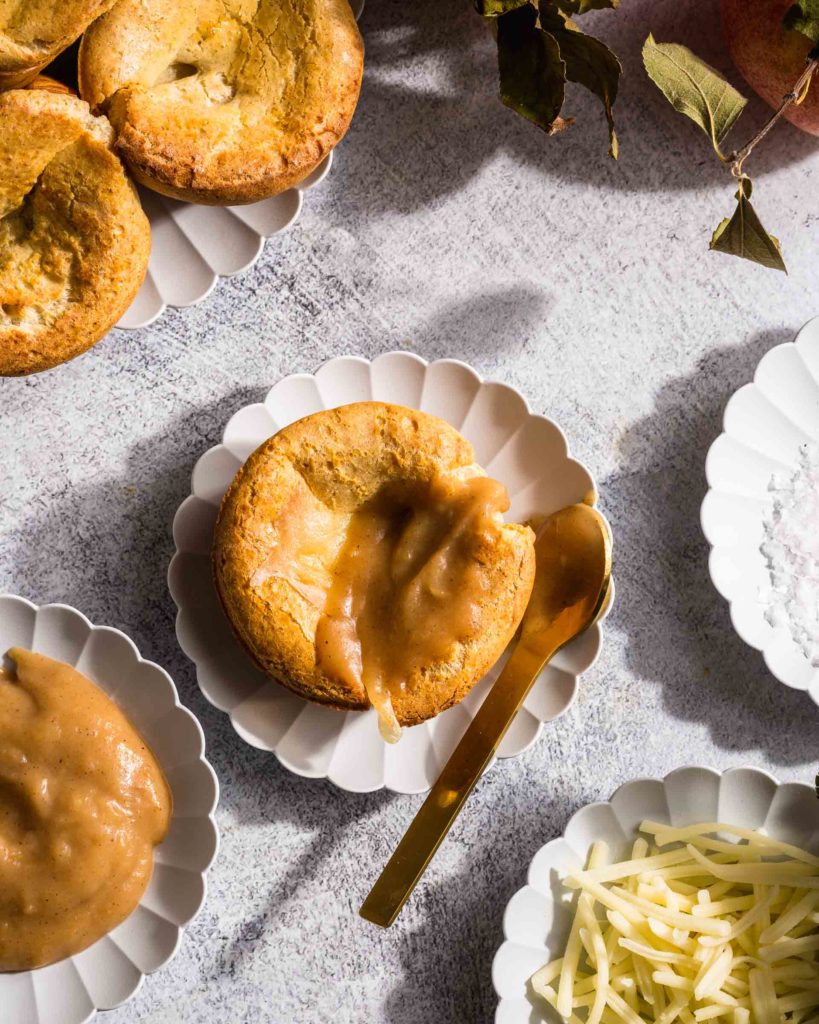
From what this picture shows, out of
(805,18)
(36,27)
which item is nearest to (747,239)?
(805,18)

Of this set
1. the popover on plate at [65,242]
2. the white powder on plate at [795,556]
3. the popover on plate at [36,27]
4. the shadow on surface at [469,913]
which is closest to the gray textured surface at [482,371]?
the shadow on surface at [469,913]

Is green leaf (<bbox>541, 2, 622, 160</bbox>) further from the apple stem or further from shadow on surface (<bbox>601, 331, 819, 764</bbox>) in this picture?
shadow on surface (<bbox>601, 331, 819, 764</bbox>)

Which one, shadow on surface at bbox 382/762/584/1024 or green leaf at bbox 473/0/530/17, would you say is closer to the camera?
green leaf at bbox 473/0/530/17

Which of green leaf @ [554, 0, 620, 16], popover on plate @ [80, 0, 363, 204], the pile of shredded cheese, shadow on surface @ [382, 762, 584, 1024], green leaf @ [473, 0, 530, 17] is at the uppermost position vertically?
green leaf @ [554, 0, 620, 16]

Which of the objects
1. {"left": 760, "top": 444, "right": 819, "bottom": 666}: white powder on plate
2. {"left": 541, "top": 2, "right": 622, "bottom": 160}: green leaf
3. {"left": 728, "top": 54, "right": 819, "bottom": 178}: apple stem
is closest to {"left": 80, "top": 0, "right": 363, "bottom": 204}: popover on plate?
{"left": 541, "top": 2, "right": 622, "bottom": 160}: green leaf

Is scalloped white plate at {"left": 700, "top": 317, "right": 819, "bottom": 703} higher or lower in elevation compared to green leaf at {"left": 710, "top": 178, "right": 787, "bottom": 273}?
lower

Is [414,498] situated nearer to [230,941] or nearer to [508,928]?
[508,928]
